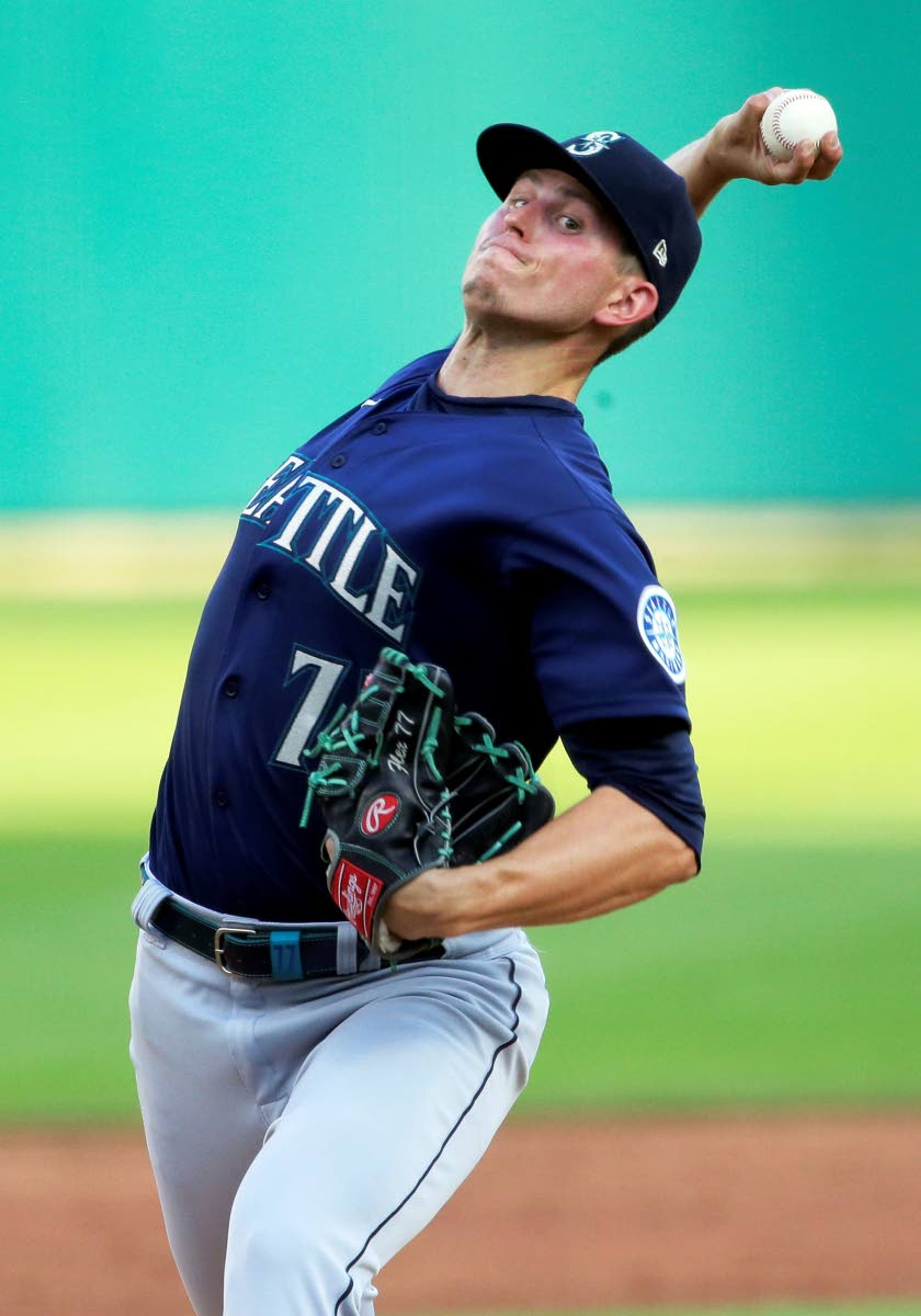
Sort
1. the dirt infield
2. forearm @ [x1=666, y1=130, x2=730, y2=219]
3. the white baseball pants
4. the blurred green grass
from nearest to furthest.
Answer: the white baseball pants → forearm @ [x1=666, y1=130, x2=730, y2=219] → the dirt infield → the blurred green grass

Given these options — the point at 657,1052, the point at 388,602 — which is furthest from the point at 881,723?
the point at 388,602

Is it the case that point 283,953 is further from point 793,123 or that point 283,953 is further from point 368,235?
point 368,235

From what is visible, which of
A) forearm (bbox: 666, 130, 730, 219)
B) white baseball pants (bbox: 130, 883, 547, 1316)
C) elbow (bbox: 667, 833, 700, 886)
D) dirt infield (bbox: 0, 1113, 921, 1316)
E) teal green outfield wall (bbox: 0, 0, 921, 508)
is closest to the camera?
white baseball pants (bbox: 130, 883, 547, 1316)

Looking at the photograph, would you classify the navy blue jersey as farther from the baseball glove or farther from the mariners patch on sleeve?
the baseball glove

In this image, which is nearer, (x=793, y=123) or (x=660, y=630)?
(x=660, y=630)

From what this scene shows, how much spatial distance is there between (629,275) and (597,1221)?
2737 millimetres

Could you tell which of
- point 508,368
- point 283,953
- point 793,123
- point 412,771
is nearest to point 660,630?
point 412,771

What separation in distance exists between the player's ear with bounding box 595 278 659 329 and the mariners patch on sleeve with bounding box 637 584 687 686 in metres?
0.55

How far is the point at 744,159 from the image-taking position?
3246 mm

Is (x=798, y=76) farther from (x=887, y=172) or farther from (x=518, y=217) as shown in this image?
(x=518, y=217)

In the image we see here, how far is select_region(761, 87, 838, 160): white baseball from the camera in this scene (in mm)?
3041

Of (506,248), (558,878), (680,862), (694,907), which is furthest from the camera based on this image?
(694,907)

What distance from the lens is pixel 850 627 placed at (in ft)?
52.3

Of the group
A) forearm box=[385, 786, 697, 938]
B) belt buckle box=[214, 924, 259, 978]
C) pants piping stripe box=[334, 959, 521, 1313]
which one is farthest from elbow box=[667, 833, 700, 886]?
belt buckle box=[214, 924, 259, 978]
